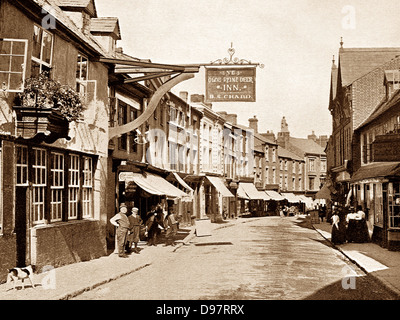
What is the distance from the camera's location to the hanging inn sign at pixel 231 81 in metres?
13.8

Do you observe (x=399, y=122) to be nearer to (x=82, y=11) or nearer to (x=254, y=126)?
(x=82, y=11)

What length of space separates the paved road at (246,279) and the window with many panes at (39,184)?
2.64 metres

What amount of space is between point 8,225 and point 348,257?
10682mm

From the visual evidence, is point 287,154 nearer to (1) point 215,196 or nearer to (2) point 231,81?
(1) point 215,196

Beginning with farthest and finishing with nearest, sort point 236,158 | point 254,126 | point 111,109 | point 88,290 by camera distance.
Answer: point 254,126
point 236,158
point 111,109
point 88,290

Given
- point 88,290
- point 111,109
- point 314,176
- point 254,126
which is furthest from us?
point 314,176

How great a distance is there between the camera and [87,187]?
612 inches

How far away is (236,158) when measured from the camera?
55844 millimetres

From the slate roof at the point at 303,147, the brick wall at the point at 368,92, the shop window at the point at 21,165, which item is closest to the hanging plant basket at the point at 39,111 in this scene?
the shop window at the point at 21,165

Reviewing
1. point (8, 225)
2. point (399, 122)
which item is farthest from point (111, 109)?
point (399, 122)

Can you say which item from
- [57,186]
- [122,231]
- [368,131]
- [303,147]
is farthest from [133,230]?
[303,147]

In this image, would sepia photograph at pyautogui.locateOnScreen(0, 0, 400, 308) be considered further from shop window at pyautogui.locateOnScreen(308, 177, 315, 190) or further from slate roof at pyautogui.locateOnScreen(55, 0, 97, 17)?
shop window at pyautogui.locateOnScreen(308, 177, 315, 190)
